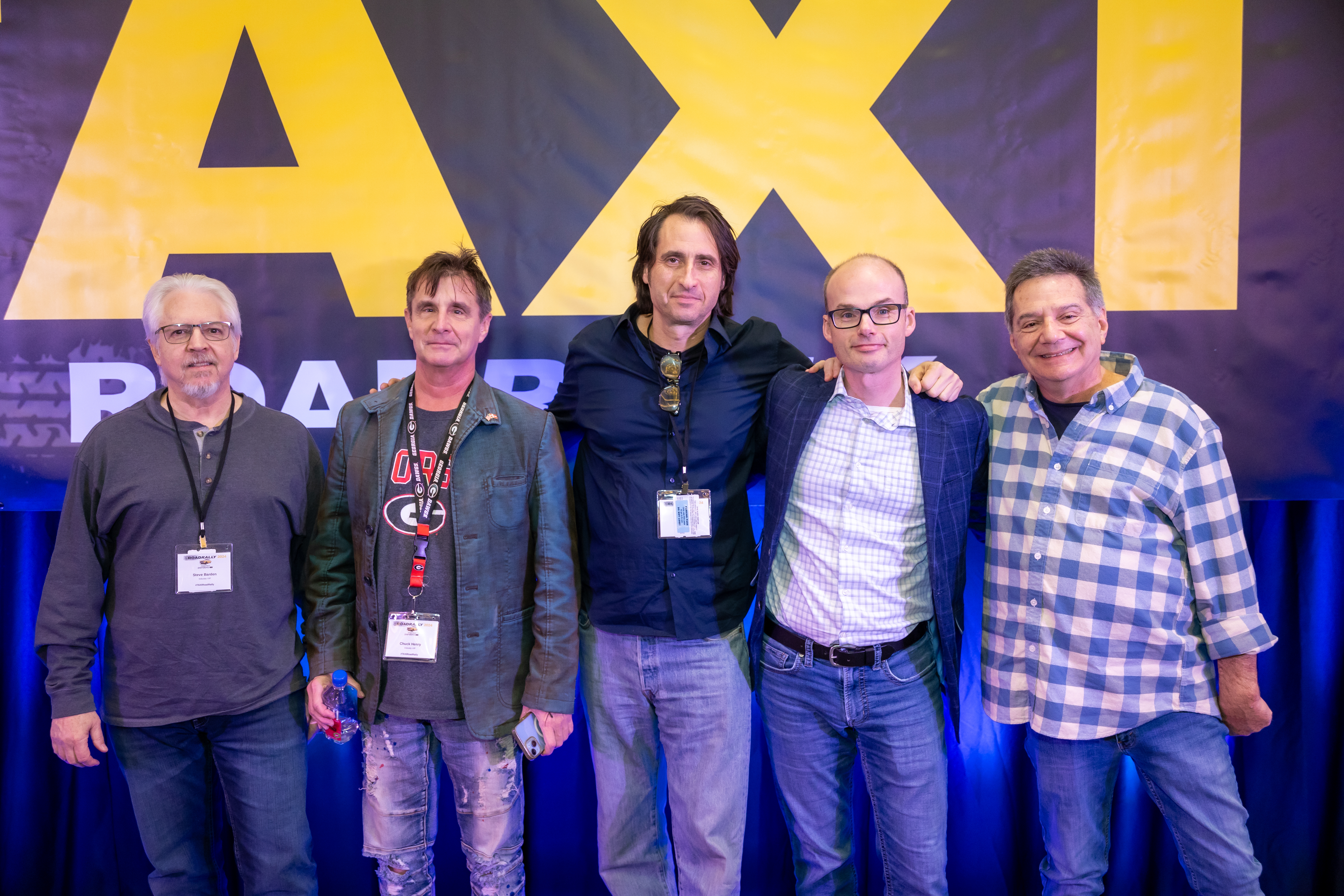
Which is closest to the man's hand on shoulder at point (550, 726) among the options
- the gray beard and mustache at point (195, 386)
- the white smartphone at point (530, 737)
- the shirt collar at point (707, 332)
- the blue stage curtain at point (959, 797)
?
the white smartphone at point (530, 737)

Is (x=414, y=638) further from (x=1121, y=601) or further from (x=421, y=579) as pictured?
(x=1121, y=601)

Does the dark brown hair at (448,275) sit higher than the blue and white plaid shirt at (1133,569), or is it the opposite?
the dark brown hair at (448,275)

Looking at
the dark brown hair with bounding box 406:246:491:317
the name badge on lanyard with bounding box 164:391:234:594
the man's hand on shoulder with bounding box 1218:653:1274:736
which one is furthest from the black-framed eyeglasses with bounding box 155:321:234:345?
the man's hand on shoulder with bounding box 1218:653:1274:736

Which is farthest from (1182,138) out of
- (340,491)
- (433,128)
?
(340,491)

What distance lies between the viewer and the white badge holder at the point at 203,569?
1.90m

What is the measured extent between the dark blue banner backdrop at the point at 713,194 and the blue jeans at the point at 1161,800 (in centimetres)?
78

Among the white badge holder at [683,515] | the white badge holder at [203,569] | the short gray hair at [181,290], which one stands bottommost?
the white badge holder at [203,569]

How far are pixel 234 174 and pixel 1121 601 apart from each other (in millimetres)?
3096

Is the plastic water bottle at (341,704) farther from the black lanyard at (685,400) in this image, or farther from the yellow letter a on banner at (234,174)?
the yellow letter a on banner at (234,174)

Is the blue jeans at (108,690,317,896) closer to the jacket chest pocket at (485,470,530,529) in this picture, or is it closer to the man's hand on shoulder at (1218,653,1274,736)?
the jacket chest pocket at (485,470,530,529)

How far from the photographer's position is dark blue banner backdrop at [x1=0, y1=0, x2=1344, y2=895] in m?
2.40

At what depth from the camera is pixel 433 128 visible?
8.03 ft

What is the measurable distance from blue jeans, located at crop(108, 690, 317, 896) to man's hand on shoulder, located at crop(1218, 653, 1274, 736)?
252cm

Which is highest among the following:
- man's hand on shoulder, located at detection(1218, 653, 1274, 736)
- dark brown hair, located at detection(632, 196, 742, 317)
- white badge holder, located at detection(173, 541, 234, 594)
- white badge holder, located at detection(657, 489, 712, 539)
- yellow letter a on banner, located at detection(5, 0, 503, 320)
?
yellow letter a on banner, located at detection(5, 0, 503, 320)
